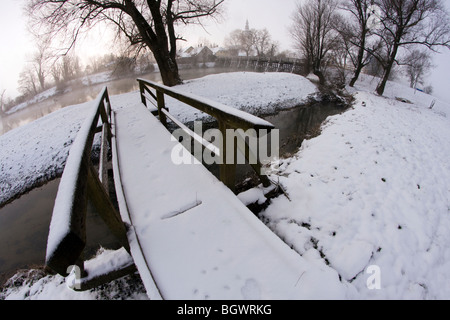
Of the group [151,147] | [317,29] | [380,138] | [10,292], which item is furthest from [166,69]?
[317,29]

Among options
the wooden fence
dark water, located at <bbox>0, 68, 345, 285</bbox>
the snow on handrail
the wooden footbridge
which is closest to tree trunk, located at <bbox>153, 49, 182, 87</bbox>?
dark water, located at <bbox>0, 68, 345, 285</bbox>

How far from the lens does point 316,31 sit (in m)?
21.3

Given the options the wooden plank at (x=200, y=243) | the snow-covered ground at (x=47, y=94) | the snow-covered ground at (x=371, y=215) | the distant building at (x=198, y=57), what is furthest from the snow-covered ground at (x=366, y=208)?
the distant building at (x=198, y=57)

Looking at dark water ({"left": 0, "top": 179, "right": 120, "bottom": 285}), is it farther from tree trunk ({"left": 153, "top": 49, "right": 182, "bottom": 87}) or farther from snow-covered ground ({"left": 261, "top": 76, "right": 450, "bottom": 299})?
tree trunk ({"left": 153, "top": 49, "right": 182, "bottom": 87})

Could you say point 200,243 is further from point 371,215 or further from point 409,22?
point 409,22

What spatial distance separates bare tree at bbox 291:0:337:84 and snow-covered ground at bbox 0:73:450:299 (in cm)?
1741

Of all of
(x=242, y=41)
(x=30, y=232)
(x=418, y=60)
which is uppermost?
(x=242, y=41)

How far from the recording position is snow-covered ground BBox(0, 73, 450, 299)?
2.36m

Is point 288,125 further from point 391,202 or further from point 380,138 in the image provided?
point 391,202

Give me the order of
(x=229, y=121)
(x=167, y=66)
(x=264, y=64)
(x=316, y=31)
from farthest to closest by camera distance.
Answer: (x=264, y=64) → (x=316, y=31) → (x=167, y=66) → (x=229, y=121)

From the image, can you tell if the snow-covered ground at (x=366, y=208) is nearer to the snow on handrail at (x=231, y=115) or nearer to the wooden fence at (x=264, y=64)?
the snow on handrail at (x=231, y=115)

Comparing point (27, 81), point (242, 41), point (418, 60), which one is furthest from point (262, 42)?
point (27, 81)

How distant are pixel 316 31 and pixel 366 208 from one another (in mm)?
23826

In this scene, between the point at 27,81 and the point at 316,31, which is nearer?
the point at 316,31
